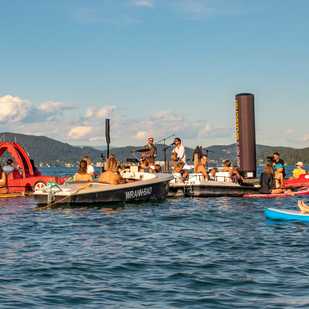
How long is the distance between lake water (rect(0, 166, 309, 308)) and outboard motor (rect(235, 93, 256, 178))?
1353 cm

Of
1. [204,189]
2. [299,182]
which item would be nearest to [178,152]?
[204,189]

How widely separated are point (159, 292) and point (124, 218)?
6418 millimetres

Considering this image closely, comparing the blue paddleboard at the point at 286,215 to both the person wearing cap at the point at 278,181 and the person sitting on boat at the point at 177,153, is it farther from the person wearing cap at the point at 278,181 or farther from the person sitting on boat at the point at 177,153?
the person sitting on boat at the point at 177,153

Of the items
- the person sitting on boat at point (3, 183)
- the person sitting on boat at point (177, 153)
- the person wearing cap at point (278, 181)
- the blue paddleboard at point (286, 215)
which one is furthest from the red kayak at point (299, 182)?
the person sitting on boat at point (3, 183)

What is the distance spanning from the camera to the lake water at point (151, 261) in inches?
223

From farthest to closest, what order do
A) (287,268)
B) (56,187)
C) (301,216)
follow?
(56,187)
(301,216)
(287,268)

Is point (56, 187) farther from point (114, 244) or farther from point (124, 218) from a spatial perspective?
point (114, 244)

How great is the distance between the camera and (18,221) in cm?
1191

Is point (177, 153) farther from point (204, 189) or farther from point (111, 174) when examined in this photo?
point (111, 174)

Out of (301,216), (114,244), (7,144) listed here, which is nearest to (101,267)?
(114,244)

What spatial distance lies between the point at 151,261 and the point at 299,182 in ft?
57.9

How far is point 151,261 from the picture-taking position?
745 centimetres

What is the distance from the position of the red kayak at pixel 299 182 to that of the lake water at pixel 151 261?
1119cm

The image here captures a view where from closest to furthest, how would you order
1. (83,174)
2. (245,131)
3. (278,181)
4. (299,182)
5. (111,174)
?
(111,174)
(83,174)
(278,181)
(299,182)
(245,131)
